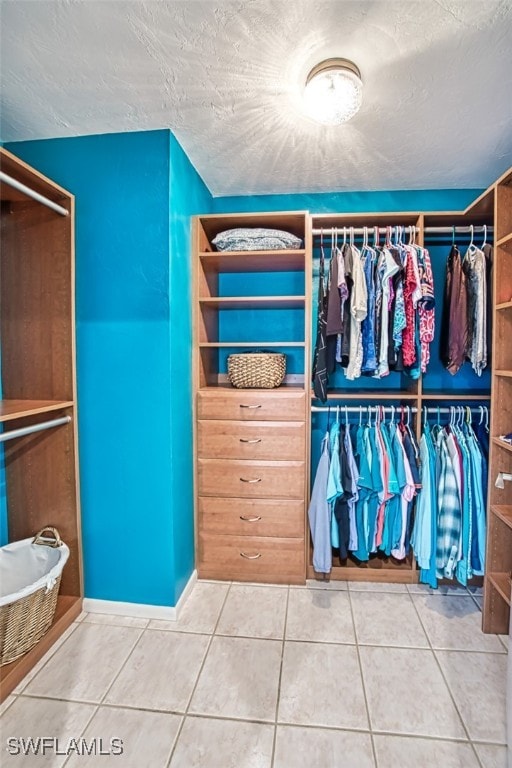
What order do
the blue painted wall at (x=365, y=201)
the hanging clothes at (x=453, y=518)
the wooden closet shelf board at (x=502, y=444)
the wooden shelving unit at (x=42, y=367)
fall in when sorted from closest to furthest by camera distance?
the wooden closet shelf board at (x=502, y=444)
the wooden shelving unit at (x=42, y=367)
the hanging clothes at (x=453, y=518)
the blue painted wall at (x=365, y=201)

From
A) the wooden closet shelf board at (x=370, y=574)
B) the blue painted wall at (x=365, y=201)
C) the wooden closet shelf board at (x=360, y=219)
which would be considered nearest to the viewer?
the wooden closet shelf board at (x=360, y=219)

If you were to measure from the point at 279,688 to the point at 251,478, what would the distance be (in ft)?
3.10

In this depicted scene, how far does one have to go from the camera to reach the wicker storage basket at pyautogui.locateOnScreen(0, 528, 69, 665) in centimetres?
149

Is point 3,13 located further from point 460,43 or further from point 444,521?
point 444,521

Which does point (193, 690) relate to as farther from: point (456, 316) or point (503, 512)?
point (456, 316)

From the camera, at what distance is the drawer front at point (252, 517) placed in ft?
7.02

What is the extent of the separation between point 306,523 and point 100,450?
3.94ft

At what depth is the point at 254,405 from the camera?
2.12 metres

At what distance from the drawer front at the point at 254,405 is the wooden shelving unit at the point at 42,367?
71 centimetres

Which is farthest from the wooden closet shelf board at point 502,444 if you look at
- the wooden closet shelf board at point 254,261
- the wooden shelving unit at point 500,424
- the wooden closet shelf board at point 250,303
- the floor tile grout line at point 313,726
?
the wooden closet shelf board at point 254,261

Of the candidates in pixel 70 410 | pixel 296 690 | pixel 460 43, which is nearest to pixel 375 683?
pixel 296 690

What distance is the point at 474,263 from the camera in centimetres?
200

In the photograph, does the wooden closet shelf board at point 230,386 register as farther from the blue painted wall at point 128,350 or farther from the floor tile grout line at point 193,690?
the floor tile grout line at point 193,690

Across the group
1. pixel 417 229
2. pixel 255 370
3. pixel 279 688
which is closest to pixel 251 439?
pixel 255 370
